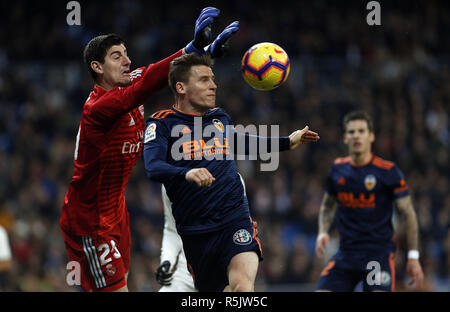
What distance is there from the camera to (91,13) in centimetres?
1642

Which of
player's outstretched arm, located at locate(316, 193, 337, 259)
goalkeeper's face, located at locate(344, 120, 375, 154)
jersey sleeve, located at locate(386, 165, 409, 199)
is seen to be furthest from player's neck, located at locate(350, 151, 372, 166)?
player's outstretched arm, located at locate(316, 193, 337, 259)

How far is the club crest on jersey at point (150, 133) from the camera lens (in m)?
4.80

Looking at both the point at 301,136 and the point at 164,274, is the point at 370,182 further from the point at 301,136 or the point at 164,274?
the point at 164,274

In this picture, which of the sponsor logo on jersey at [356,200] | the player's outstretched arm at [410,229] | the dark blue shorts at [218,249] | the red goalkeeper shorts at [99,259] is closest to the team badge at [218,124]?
the dark blue shorts at [218,249]

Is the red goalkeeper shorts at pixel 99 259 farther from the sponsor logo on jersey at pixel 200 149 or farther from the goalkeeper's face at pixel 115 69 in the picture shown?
the goalkeeper's face at pixel 115 69

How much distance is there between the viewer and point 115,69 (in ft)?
17.5

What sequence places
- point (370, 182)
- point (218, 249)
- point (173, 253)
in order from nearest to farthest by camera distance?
1. point (218, 249)
2. point (173, 253)
3. point (370, 182)

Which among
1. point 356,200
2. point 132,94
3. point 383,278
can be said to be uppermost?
point 132,94

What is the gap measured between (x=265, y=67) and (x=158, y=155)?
48.7 inches

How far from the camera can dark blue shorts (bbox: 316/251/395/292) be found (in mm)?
6637

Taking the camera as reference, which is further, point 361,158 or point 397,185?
point 361,158

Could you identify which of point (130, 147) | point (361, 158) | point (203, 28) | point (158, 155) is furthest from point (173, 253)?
point (361, 158)

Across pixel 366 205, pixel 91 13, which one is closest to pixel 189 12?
pixel 91 13

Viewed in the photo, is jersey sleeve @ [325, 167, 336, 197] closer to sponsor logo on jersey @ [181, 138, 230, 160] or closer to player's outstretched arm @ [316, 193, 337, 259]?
player's outstretched arm @ [316, 193, 337, 259]
